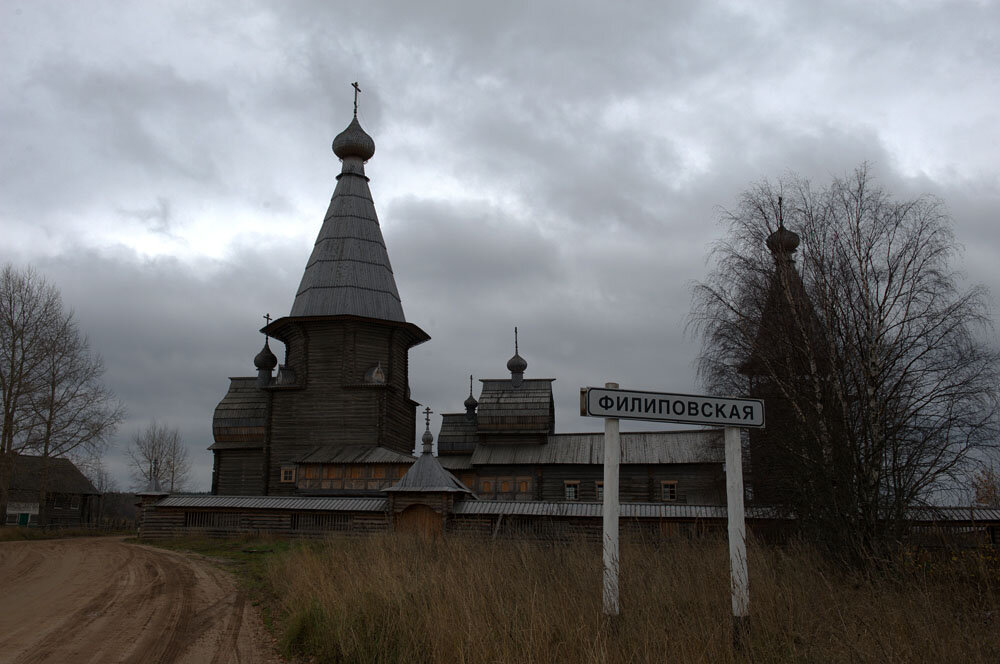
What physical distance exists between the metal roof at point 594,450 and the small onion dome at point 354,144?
15.1 m

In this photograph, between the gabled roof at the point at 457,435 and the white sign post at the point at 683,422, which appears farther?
the gabled roof at the point at 457,435

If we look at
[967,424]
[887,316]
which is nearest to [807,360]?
[887,316]

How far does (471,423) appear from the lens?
36.5 meters

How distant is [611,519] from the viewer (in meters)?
5.95

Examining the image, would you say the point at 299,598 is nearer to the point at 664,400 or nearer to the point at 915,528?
the point at 664,400

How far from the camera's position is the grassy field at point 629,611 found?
5098 mm

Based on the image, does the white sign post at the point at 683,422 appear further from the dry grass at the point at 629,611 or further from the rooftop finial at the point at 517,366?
the rooftop finial at the point at 517,366

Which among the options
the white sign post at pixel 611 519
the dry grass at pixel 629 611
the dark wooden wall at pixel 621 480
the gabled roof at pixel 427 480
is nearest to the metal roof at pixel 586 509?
the gabled roof at pixel 427 480

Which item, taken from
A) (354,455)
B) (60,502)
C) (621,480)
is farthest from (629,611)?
(60,502)

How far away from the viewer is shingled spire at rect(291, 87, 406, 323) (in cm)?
3130

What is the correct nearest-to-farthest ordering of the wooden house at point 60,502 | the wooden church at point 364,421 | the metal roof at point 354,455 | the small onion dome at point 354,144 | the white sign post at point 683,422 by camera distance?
the white sign post at point 683,422
the metal roof at point 354,455
the wooden church at point 364,421
the small onion dome at point 354,144
the wooden house at point 60,502

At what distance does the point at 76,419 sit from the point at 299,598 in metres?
27.3

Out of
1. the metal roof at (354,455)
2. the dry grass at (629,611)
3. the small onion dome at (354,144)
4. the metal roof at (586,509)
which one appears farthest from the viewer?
the small onion dome at (354,144)

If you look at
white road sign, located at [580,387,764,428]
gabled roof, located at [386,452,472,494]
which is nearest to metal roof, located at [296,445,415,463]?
gabled roof, located at [386,452,472,494]
